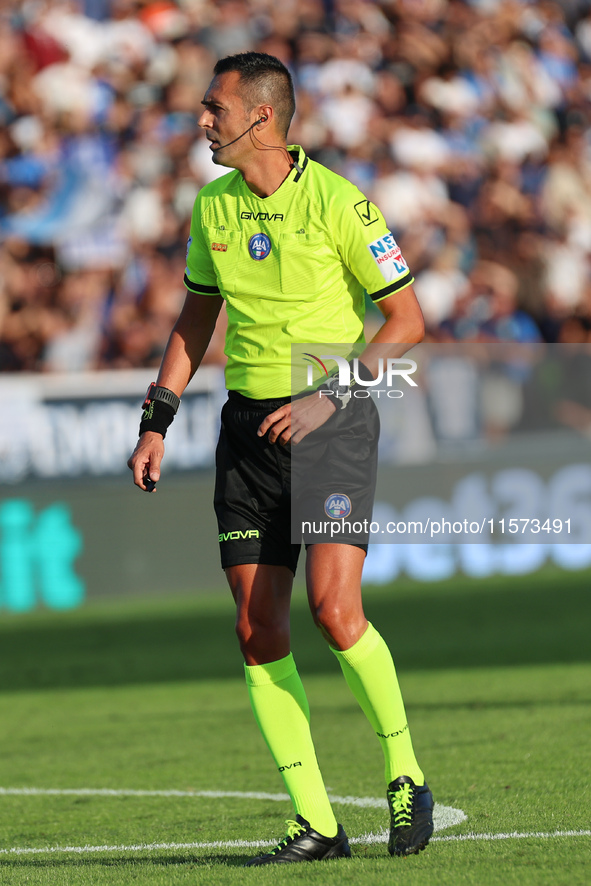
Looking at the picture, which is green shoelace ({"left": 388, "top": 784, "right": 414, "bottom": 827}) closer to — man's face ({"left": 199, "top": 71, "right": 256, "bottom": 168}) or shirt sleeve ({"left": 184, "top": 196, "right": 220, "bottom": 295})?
shirt sleeve ({"left": 184, "top": 196, "right": 220, "bottom": 295})

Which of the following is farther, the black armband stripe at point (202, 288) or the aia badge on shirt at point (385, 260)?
the black armband stripe at point (202, 288)

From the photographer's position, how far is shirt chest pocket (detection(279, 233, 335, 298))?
393 centimetres

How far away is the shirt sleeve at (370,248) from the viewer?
3902 mm

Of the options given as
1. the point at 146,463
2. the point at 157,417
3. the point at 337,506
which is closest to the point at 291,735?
the point at 337,506

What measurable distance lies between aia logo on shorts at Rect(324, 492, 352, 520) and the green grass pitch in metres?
0.99

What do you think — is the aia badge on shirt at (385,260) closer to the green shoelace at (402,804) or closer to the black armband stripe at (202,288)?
the black armband stripe at (202,288)

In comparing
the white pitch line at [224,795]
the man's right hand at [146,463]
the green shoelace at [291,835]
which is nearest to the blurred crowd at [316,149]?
the white pitch line at [224,795]

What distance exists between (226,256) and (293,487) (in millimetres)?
736

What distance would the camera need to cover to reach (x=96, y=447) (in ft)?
35.9

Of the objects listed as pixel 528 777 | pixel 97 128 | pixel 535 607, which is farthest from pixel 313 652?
pixel 97 128

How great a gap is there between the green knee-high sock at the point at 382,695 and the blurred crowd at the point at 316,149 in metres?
7.61

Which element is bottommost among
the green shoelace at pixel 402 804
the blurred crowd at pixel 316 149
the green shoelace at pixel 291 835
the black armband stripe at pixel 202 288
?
the green shoelace at pixel 291 835

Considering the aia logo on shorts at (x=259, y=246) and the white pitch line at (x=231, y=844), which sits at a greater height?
the aia logo on shorts at (x=259, y=246)

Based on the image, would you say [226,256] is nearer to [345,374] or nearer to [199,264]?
[199,264]
